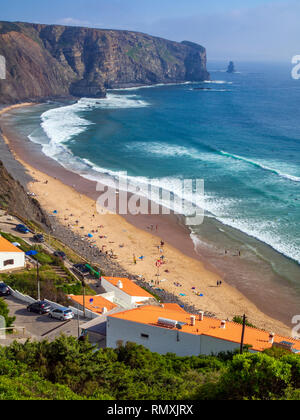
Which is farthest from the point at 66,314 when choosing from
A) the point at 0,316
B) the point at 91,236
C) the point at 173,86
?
the point at 173,86

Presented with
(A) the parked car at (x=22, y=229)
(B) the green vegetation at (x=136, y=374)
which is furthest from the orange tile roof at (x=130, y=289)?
(A) the parked car at (x=22, y=229)

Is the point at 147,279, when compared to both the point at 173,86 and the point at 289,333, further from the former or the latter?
the point at 173,86

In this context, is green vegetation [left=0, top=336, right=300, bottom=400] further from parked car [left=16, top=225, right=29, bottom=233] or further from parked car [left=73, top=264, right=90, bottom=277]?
parked car [left=16, top=225, right=29, bottom=233]

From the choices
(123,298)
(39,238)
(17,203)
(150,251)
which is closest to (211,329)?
(123,298)

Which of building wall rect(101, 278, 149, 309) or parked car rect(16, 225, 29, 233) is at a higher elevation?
parked car rect(16, 225, 29, 233)

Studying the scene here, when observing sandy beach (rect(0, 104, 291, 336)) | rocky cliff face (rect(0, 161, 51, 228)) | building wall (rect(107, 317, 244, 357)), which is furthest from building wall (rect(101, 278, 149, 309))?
rocky cliff face (rect(0, 161, 51, 228))

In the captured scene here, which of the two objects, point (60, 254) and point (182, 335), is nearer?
point (182, 335)

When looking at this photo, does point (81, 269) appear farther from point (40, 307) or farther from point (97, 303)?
point (40, 307)
